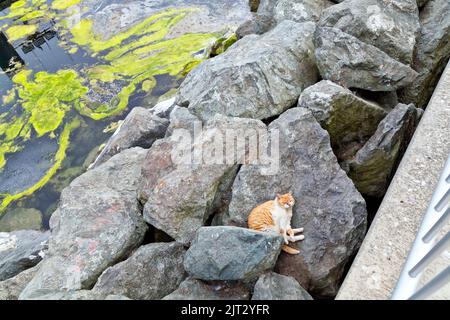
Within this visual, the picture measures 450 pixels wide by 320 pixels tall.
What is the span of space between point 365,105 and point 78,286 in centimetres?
321

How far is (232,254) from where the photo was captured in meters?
2.65

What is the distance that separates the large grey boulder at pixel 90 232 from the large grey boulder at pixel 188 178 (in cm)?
29

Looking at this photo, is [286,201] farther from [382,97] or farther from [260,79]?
[382,97]

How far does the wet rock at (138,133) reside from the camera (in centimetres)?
534

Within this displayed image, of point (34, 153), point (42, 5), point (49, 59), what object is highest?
point (42, 5)

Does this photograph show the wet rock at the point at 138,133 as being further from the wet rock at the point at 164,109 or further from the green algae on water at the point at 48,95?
the green algae on water at the point at 48,95

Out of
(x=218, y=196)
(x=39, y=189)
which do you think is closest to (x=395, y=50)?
(x=218, y=196)

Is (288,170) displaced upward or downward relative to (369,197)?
upward

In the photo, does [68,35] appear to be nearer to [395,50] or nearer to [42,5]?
[42,5]

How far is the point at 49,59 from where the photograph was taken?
31.5 feet

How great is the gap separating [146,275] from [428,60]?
12.7 feet

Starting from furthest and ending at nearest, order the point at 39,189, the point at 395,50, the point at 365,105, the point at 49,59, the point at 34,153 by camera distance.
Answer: the point at 49,59 → the point at 34,153 → the point at 39,189 → the point at 395,50 → the point at 365,105

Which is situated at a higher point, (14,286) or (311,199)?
(14,286)

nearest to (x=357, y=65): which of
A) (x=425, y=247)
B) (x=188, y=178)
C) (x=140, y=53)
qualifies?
(x=188, y=178)
